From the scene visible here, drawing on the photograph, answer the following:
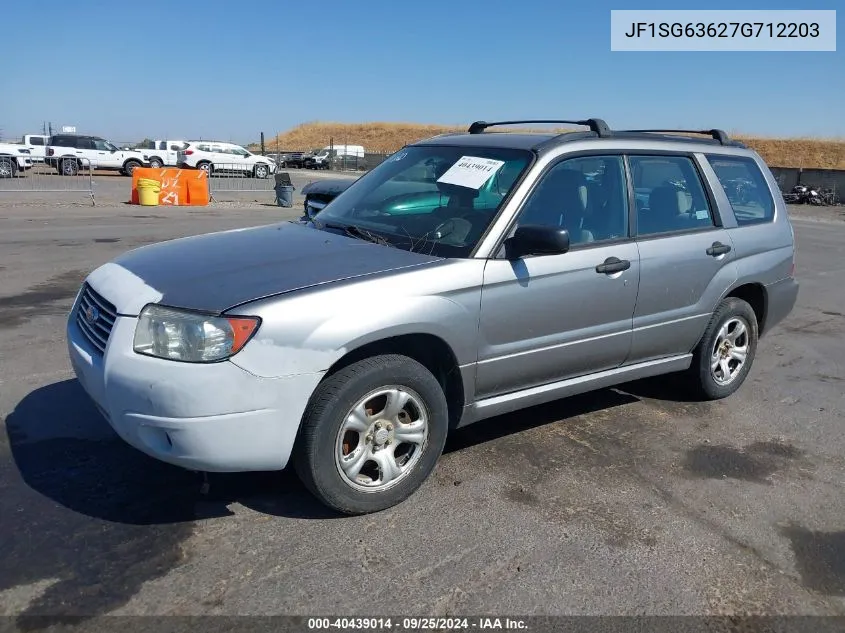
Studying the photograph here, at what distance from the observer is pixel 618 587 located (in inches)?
117

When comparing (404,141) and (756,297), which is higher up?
(404,141)

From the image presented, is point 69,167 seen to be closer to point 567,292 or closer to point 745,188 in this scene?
point 745,188

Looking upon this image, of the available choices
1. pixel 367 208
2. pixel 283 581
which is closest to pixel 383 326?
pixel 283 581

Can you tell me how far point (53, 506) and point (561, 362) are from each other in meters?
2.67

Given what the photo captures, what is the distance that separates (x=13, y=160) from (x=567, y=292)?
30126 mm

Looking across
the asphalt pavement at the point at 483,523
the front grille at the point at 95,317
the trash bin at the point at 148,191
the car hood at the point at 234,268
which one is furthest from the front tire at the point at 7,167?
the front grille at the point at 95,317

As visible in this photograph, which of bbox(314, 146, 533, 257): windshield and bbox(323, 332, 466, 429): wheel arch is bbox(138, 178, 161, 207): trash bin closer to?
bbox(314, 146, 533, 257): windshield

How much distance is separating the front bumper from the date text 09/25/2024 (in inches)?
29.4

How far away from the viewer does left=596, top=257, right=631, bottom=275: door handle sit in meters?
4.12

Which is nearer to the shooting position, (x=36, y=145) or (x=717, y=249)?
(x=717, y=249)

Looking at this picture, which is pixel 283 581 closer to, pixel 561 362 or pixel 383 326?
pixel 383 326

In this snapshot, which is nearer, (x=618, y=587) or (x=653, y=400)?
(x=618, y=587)

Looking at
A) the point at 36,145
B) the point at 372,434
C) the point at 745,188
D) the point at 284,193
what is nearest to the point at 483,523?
the point at 372,434

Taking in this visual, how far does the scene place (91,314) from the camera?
3545 mm
